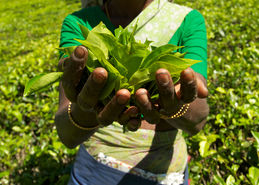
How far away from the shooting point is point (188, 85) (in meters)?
0.78

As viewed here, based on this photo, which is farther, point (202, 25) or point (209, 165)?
point (209, 165)

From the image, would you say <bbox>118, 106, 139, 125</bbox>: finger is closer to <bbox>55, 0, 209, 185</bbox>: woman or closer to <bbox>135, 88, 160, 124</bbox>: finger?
<bbox>135, 88, 160, 124</bbox>: finger

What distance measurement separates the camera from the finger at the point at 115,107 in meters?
0.78

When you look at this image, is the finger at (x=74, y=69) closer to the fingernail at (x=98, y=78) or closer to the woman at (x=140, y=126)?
the fingernail at (x=98, y=78)

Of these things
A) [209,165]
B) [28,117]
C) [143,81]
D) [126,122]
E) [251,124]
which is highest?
[143,81]

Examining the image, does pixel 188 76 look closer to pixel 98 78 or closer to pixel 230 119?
pixel 98 78

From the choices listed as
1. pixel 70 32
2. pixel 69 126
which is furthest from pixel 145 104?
pixel 70 32

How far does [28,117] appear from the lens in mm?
2453

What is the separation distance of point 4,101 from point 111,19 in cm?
168

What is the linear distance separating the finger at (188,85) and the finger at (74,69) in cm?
31

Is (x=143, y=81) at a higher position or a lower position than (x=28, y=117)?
higher

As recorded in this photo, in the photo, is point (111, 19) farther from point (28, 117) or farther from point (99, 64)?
point (28, 117)

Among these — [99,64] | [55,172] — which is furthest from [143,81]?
[55,172]

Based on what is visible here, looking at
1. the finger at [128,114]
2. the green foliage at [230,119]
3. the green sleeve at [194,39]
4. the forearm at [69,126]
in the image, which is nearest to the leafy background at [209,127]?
the green foliage at [230,119]
